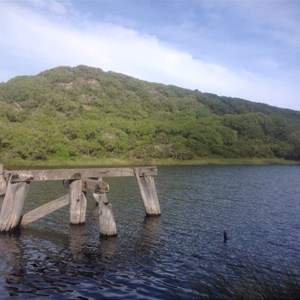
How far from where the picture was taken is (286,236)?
1922 cm

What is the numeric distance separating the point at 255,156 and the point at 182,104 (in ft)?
206

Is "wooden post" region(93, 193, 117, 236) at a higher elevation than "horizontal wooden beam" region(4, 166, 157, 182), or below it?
below

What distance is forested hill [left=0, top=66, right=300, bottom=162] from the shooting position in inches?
4245

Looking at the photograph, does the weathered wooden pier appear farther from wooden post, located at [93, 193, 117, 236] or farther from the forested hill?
the forested hill

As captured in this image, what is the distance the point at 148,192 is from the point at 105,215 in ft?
19.3

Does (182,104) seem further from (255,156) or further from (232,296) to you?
(232,296)

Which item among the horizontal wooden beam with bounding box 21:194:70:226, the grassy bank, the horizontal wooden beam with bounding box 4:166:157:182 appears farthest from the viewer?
the grassy bank

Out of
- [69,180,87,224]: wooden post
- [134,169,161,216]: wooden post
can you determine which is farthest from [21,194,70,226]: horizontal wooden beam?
[134,169,161,216]: wooden post

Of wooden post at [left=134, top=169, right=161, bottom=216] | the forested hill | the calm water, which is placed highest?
the forested hill

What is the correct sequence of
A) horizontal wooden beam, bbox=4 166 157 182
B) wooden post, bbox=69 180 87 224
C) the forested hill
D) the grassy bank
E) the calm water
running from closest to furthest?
the calm water, horizontal wooden beam, bbox=4 166 157 182, wooden post, bbox=69 180 87 224, the grassy bank, the forested hill

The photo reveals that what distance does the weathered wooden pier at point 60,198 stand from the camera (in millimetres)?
17016

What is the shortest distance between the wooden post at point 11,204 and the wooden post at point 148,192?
661 cm

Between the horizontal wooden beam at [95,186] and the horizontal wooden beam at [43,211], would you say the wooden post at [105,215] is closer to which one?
the horizontal wooden beam at [95,186]

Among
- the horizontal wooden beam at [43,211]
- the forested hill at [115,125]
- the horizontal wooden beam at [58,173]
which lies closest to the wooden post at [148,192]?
the horizontal wooden beam at [58,173]
